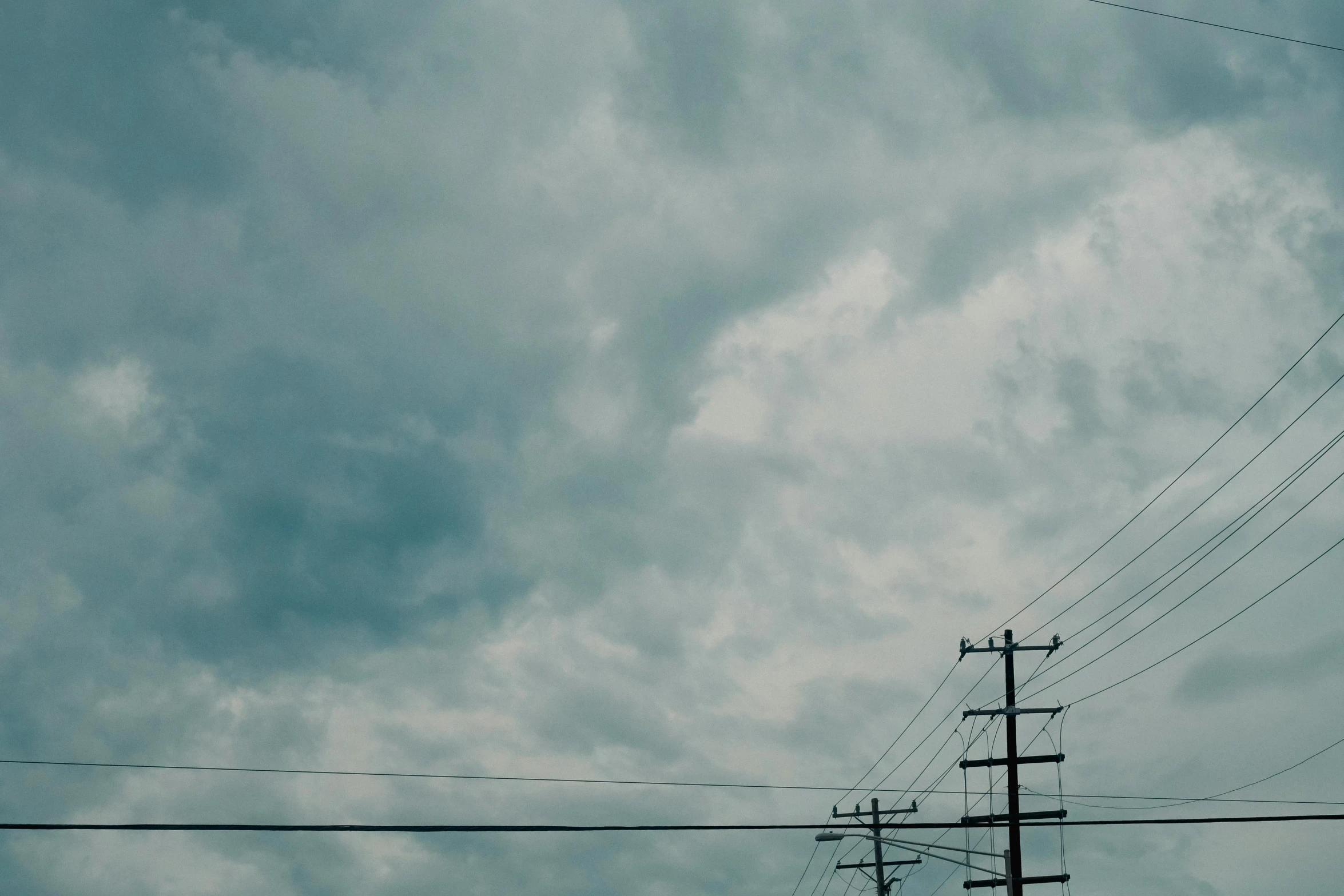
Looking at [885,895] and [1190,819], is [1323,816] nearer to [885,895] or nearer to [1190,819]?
[1190,819]

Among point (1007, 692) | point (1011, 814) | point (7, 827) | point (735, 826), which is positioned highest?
point (1007, 692)

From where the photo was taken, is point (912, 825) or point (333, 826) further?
point (912, 825)

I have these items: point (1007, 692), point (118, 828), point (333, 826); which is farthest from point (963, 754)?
point (118, 828)

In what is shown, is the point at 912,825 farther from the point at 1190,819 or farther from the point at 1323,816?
the point at 1323,816

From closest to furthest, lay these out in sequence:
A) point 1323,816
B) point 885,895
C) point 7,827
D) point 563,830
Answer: point 7,827 → point 563,830 → point 1323,816 → point 885,895

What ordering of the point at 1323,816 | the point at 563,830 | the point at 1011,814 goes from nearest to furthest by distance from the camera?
the point at 563,830, the point at 1323,816, the point at 1011,814

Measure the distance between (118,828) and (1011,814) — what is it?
23.0 meters

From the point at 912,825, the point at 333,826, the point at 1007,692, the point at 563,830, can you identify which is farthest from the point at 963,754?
the point at 333,826

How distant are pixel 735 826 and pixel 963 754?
1553 cm

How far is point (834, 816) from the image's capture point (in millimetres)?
52656

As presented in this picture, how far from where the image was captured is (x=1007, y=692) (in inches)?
1442

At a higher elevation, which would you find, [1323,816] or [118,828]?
[1323,816]

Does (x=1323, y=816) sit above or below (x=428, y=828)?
above

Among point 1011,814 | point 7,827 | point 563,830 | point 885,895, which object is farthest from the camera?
point 885,895
